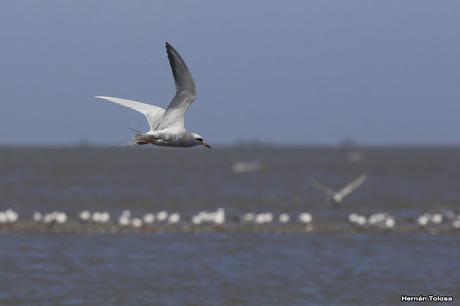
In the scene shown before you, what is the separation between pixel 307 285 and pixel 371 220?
12.7 metres

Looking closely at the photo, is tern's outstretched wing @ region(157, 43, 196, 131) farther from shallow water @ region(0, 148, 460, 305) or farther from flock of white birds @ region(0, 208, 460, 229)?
flock of white birds @ region(0, 208, 460, 229)

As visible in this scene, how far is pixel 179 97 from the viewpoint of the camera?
14172 mm

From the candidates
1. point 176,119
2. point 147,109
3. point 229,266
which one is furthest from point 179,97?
point 229,266

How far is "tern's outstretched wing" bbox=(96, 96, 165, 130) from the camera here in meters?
14.9

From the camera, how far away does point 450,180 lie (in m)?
80.6

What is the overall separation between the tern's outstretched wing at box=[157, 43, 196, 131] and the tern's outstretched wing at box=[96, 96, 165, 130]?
0.51m

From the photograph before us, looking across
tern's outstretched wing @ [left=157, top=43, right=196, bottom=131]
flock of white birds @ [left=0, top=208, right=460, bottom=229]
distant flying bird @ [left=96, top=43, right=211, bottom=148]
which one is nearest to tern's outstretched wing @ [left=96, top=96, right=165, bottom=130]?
distant flying bird @ [left=96, top=43, right=211, bottom=148]

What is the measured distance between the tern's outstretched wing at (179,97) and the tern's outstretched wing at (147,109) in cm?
51

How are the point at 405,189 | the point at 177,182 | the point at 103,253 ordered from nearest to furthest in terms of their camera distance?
the point at 103,253
the point at 405,189
the point at 177,182

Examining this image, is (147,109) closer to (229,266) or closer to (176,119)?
(176,119)

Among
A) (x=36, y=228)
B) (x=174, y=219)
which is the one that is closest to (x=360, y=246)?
(x=174, y=219)

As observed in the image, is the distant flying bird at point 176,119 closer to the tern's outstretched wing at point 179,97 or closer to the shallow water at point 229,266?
the tern's outstretched wing at point 179,97

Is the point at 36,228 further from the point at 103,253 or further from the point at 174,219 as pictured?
the point at 103,253

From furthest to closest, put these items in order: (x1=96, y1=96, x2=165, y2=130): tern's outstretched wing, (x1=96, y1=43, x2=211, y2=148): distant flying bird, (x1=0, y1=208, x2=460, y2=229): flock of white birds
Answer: (x1=0, y1=208, x2=460, y2=229): flock of white birds, (x1=96, y1=96, x2=165, y2=130): tern's outstretched wing, (x1=96, y1=43, x2=211, y2=148): distant flying bird
